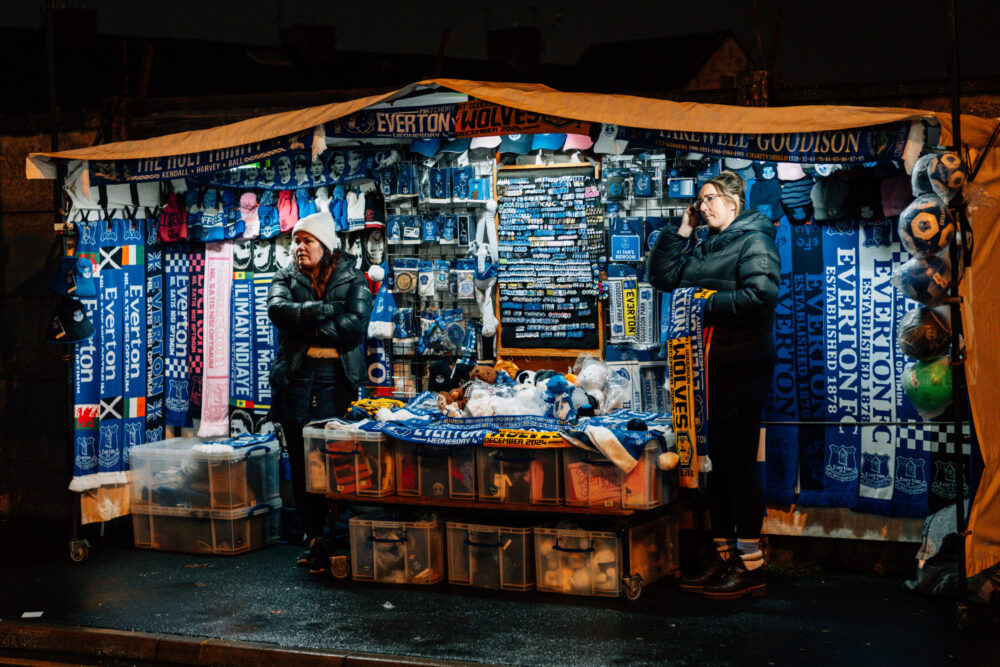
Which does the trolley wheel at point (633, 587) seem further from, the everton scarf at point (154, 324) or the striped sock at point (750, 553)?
the everton scarf at point (154, 324)

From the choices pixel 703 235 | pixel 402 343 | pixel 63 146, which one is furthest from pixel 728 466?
pixel 63 146

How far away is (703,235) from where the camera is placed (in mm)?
8109

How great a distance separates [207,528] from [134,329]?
1931mm

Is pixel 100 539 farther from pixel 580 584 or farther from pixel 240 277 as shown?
pixel 580 584

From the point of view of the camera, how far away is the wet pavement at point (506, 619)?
617 centimetres

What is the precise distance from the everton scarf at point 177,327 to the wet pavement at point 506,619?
180cm

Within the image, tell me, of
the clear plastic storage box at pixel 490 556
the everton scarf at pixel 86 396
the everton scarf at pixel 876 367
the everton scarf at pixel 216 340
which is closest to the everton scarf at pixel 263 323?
the everton scarf at pixel 216 340

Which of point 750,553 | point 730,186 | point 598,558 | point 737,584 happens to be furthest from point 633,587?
point 730,186

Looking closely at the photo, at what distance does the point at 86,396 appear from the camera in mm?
9141

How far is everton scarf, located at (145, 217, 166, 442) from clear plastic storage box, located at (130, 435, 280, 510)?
47cm

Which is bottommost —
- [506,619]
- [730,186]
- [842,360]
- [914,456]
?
[506,619]

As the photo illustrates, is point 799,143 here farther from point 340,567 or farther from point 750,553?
point 340,567

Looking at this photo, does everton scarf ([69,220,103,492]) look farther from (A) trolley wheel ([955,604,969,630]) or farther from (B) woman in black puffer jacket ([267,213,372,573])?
(A) trolley wheel ([955,604,969,630])

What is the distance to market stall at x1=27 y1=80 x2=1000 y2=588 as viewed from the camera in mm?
6859
